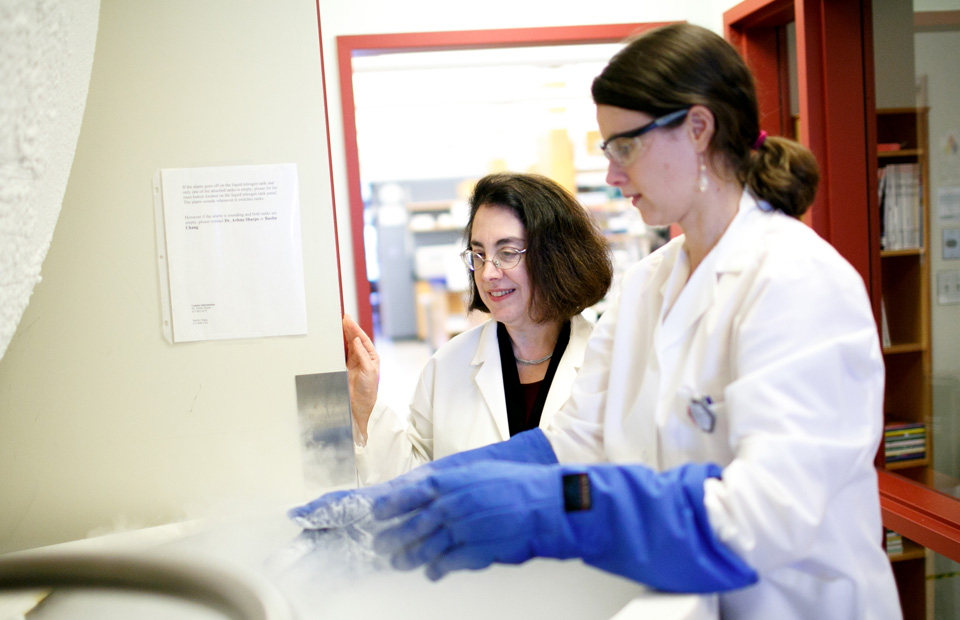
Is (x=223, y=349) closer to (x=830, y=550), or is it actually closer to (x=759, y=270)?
(x=759, y=270)

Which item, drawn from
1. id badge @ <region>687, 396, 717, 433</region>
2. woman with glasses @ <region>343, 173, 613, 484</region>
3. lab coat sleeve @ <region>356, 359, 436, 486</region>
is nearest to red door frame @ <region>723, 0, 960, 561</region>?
woman with glasses @ <region>343, 173, 613, 484</region>

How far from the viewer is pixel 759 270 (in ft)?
3.29

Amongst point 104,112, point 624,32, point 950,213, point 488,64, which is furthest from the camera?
point 488,64

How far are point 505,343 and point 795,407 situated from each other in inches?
42.6

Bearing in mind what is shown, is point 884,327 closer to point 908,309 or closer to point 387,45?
point 908,309

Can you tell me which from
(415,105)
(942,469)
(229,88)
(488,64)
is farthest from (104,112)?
(415,105)

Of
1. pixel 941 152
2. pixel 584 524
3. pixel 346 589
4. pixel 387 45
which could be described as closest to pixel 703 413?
pixel 584 524

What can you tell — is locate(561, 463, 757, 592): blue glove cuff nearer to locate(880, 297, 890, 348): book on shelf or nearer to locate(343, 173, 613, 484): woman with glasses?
locate(343, 173, 613, 484): woman with glasses

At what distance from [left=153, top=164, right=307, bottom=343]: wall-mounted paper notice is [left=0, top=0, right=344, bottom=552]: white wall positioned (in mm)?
22

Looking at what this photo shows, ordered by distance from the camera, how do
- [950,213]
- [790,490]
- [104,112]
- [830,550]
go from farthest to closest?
[950,213], [104,112], [830,550], [790,490]

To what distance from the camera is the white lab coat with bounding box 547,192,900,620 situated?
0.86 meters

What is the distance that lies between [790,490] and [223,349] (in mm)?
1040

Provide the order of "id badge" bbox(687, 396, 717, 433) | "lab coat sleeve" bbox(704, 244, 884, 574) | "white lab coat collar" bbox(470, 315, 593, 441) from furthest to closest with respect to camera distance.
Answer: "white lab coat collar" bbox(470, 315, 593, 441) < "id badge" bbox(687, 396, 717, 433) < "lab coat sleeve" bbox(704, 244, 884, 574)

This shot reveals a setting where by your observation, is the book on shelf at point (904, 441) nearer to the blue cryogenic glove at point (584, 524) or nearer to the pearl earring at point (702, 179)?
the pearl earring at point (702, 179)
